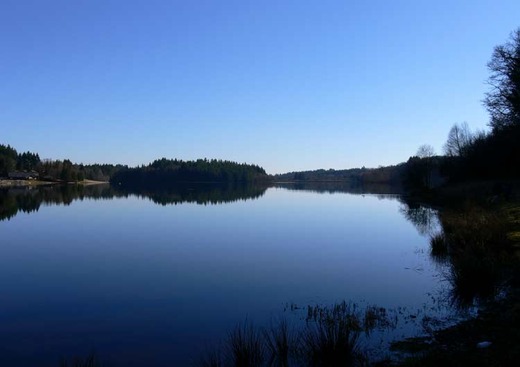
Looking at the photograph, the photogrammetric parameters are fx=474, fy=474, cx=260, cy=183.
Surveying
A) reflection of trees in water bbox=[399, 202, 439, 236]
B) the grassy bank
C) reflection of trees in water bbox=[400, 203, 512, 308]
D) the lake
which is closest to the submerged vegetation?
the grassy bank

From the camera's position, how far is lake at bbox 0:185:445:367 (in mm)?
10828

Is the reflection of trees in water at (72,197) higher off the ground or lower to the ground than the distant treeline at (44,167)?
lower

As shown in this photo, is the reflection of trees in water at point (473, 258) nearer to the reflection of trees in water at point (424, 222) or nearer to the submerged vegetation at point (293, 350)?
the reflection of trees in water at point (424, 222)

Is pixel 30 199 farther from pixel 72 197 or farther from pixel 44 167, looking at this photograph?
pixel 44 167

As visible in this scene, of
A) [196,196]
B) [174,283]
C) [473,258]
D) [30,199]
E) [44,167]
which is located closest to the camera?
[473,258]

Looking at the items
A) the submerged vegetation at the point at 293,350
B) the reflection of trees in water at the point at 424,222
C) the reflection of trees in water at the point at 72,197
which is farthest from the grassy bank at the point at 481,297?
the reflection of trees in water at the point at 72,197

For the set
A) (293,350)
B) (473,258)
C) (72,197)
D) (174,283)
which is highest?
(72,197)

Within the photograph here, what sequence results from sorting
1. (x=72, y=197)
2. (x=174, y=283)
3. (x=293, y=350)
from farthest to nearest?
(x=72, y=197) → (x=174, y=283) → (x=293, y=350)

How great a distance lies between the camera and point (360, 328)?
10953mm

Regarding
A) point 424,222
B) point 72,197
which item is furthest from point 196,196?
point 424,222

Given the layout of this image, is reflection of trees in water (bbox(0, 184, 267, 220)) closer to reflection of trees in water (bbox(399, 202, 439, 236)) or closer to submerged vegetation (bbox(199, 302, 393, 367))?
reflection of trees in water (bbox(399, 202, 439, 236))

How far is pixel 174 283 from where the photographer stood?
643 inches

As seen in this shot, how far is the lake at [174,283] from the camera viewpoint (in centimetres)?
1083

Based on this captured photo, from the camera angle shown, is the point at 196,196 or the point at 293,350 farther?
the point at 196,196
